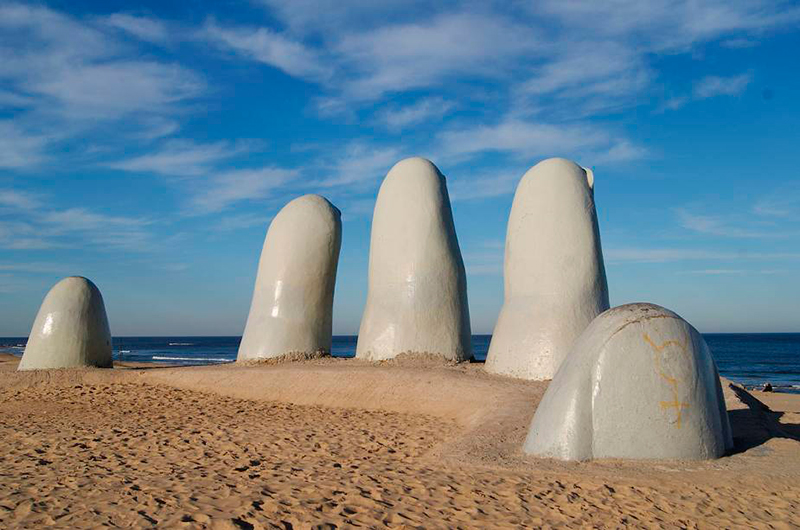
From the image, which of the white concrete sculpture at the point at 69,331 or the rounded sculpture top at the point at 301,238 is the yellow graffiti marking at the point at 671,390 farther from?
the white concrete sculpture at the point at 69,331

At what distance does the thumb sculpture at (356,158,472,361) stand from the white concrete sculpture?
246 inches

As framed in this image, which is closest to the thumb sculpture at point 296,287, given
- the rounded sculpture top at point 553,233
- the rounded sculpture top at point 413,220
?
the rounded sculpture top at point 413,220

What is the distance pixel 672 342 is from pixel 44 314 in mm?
13573

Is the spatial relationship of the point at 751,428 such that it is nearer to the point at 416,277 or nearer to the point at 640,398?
the point at 640,398

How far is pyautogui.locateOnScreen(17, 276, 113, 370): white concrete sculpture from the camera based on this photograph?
1462cm

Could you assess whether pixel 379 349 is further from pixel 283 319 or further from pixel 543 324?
pixel 543 324

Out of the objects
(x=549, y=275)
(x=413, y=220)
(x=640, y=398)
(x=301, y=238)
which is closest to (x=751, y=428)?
(x=640, y=398)

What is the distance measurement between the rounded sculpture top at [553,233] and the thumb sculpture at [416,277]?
1.62 m

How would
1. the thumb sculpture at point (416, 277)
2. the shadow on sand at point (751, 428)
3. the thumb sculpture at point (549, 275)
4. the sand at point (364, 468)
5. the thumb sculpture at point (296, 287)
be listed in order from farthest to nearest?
the thumb sculpture at point (296, 287) < the thumb sculpture at point (416, 277) < the thumb sculpture at point (549, 275) < the shadow on sand at point (751, 428) < the sand at point (364, 468)

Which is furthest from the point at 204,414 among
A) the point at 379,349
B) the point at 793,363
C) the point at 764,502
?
the point at 793,363

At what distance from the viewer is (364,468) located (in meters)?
6.21

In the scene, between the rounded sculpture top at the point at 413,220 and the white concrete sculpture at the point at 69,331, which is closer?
the rounded sculpture top at the point at 413,220

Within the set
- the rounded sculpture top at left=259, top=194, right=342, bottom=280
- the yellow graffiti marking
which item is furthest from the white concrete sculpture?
the yellow graffiti marking

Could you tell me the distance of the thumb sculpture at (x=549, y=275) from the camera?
10.5m
